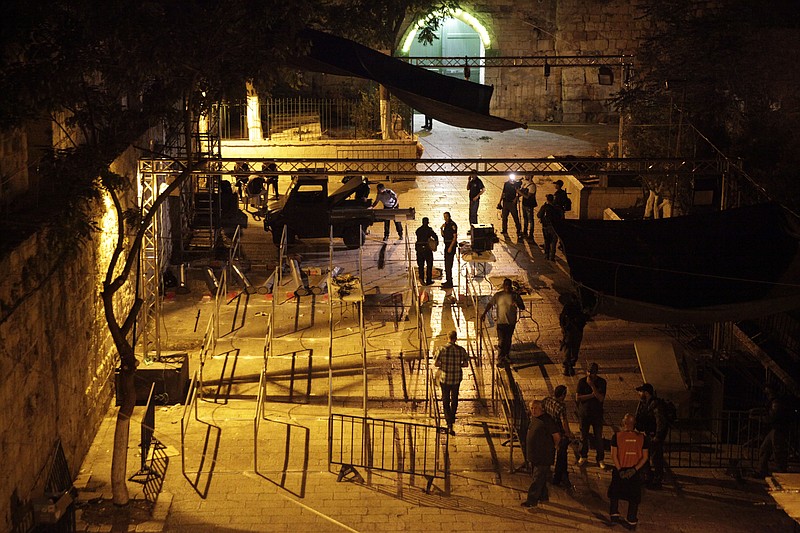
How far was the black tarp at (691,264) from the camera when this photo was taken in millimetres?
14055

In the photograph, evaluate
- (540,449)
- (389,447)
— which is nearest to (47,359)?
(389,447)

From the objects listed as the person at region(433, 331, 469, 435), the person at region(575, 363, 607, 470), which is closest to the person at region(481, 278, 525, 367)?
the person at region(433, 331, 469, 435)

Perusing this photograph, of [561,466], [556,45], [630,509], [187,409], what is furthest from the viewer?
[556,45]

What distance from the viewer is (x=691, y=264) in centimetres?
1484

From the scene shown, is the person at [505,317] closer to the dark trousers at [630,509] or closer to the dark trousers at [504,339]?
the dark trousers at [504,339]

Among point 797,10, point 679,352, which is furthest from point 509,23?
point 679,352

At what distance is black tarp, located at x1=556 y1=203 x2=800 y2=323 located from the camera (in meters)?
14.1

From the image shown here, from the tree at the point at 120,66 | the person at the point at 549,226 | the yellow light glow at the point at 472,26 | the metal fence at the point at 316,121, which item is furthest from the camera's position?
the yellow light glow at the point at 472,26

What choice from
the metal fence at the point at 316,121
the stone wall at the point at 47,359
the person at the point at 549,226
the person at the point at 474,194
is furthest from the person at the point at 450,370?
the metal fence at the point at 316,121

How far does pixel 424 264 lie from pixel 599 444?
8.27 metres

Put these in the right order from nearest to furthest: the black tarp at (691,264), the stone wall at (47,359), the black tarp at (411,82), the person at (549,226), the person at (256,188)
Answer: the stone wall at (47,359), the black tarp at (691,264), the black tarp at (411,82), the person at (549,226), the person at (256,188)

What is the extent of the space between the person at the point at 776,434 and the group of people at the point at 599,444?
126 cm

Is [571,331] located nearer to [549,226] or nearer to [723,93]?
[549,226]

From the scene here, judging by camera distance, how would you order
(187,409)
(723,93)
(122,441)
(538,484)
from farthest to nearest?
(723,93)
(187,409)
(538,484)
(122,441)
